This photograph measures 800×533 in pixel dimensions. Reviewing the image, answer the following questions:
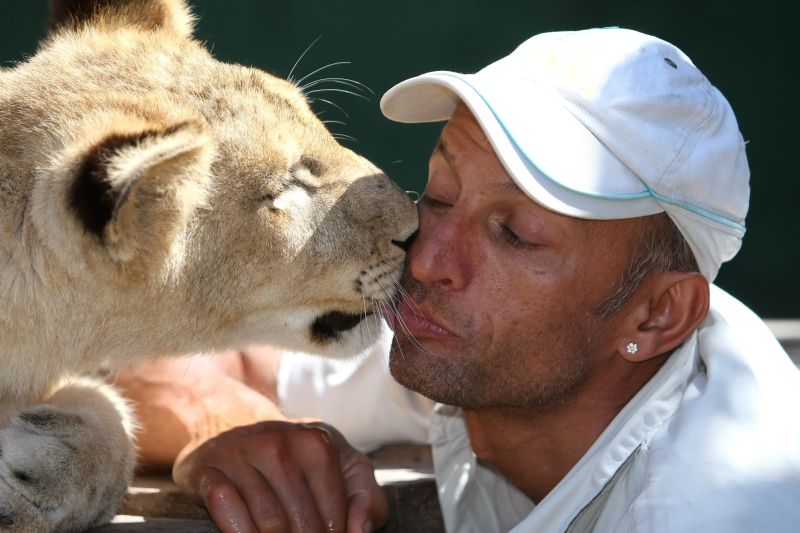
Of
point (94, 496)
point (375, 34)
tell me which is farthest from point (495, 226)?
point (375, 34)

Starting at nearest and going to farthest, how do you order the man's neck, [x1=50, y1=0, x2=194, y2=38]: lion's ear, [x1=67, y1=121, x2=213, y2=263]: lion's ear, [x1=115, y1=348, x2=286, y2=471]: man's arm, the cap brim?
[x1=67, y1=121, x2=213, y2=263]: lion's ear < the cap brim < the man's neck < [x1=50, y1=0, x2=194, y2=38]: lion's ear < [x1=115, y1=348, x2=286, y2=471]: man's arm

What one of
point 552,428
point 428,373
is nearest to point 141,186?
point 428,373

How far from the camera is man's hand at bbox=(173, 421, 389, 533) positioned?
2.84 meters

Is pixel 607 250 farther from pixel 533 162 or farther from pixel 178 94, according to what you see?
pixel 178 94

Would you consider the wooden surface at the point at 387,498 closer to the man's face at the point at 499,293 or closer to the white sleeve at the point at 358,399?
the white sleeve at the point at 358,399

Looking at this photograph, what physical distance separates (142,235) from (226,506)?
78cm

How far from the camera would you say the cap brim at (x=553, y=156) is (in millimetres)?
2713

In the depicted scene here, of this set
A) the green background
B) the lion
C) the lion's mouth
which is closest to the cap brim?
the lion

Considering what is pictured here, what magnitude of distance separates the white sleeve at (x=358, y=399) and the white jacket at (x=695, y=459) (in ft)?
1.35

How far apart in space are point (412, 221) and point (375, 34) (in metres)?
3.00

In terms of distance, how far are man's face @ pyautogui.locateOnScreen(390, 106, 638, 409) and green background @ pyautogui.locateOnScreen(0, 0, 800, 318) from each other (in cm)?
291

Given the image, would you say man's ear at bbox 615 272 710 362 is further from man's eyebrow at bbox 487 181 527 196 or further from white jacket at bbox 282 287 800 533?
man's eyebrow at bbox 487 181 527 196

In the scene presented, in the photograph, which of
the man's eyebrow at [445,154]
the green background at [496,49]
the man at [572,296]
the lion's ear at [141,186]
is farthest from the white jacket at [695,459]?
the green background at [496,49]

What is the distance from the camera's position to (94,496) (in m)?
2.73
